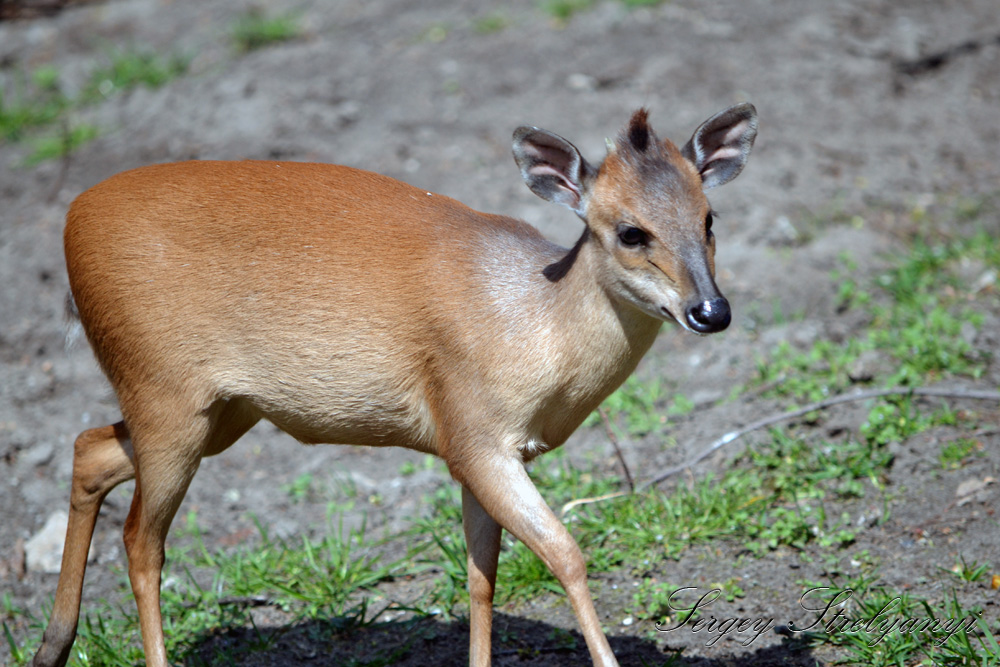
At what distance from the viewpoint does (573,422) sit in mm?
3295

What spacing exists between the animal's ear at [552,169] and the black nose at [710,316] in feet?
2.10

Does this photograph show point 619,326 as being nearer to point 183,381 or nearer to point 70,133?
point 183,381

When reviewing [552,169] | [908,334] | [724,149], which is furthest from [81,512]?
[908,334]

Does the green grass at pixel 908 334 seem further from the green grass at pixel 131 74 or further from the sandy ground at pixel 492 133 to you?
the green grass at pixel 131 74

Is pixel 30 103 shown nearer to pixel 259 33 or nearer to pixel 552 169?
pixel 259 33

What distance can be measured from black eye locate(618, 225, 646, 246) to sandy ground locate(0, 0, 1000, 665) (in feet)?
6.54

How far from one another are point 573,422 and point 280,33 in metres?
6.27

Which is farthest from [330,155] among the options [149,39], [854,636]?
[854,636]

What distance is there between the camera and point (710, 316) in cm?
272

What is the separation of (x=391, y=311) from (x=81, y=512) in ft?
5.24

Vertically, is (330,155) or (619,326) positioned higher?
(619,326)

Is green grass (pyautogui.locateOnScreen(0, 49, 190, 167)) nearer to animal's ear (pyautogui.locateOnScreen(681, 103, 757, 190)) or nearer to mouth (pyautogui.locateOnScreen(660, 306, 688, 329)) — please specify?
animal's ear (pyautogui.locateOnScreen(681, 103, 757, 190))

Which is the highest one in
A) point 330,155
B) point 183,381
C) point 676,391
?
point 183,381

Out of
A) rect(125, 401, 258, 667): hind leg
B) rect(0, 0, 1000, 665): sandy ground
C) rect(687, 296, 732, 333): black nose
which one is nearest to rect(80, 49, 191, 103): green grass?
rect(0, 0, 1000, 665): sandy ground
